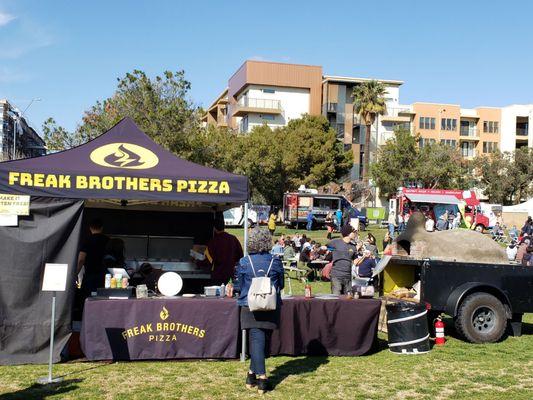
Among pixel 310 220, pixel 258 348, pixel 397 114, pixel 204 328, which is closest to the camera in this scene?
pixel 258 348

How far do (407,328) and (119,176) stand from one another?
4344mm

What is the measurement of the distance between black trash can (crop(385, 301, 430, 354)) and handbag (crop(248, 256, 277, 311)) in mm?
2785

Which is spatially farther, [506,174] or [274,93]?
[274,93]

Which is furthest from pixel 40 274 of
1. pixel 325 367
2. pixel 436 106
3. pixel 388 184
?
pixel 436 106

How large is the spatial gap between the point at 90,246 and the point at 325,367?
3490mm

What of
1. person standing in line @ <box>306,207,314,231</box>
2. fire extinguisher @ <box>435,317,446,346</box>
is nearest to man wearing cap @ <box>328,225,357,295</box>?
fire extinguisher @ <box>435,317,446,346</box>

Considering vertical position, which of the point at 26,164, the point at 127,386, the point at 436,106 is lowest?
the point at 127,386

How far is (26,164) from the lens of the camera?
7.72 metres

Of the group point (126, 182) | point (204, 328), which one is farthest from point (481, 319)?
point (126, 182)

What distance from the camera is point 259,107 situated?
62.7m

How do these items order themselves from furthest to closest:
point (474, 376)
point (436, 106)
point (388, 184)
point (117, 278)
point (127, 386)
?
point (436, 106) < point (388, 184) < point (117, 278) < point (474, 376) < point (127, 386)

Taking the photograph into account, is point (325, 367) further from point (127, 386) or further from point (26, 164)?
point (26, 164)

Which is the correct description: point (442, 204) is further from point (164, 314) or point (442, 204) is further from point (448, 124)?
point (448, 124)

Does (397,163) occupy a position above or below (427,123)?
below
